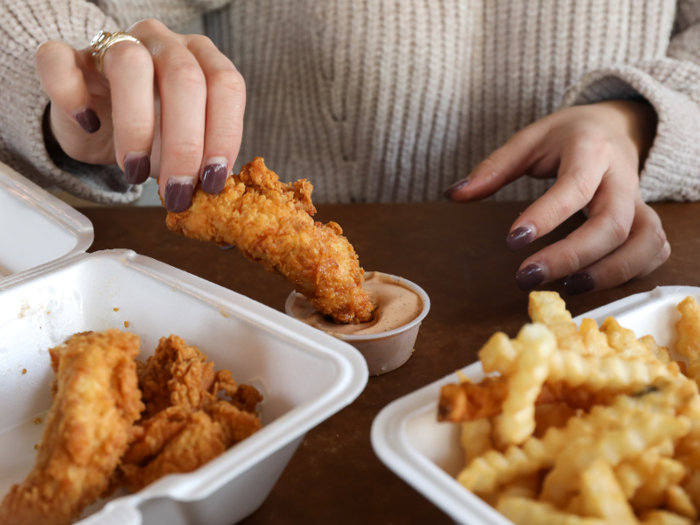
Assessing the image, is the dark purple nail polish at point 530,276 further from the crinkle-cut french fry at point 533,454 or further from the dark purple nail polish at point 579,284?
the crinkle-cut french fry at point 533,454

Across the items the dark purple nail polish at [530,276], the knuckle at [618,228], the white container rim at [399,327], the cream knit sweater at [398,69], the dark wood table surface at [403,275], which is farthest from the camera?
the cream knit sweater at [398,69]

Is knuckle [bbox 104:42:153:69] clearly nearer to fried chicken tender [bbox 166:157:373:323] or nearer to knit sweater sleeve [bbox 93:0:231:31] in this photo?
fried chicken tender [bbox 166:157:373:323]

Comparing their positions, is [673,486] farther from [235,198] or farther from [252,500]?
[235,198]

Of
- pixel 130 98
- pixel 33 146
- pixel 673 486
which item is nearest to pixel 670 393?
pixel 673 486

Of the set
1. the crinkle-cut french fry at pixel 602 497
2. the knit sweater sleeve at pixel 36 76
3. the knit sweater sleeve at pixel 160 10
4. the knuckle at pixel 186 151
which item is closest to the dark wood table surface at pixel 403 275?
the knit sweater sleeve at pixel 36 76

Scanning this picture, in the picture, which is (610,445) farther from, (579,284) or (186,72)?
(186,72)

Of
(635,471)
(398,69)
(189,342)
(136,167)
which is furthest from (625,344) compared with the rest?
(398,69)
